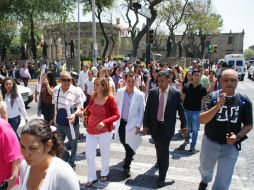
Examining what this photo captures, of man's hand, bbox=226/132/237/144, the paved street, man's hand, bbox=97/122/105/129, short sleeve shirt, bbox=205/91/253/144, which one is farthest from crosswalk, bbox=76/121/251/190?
man's hand, bbox=226/132/237/144

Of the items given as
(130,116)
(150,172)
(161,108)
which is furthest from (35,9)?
(161,108)

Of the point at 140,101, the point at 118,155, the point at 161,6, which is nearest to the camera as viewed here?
the point at 140,101

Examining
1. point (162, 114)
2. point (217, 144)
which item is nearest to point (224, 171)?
point (217, 144)

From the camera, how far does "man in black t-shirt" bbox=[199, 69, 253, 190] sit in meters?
3.81

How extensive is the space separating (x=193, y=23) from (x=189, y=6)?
7181 millimetres

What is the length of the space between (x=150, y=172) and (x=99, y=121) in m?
1.47

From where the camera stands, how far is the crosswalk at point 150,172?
5371 millimetres

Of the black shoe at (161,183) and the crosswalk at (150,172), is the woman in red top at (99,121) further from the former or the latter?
the black shoe at (161,183)

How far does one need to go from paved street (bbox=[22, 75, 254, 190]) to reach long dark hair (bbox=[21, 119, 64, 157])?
10.3ft

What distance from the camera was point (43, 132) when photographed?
2.19 meters

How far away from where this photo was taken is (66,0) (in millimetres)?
34844

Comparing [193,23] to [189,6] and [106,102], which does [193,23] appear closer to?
[189,6]

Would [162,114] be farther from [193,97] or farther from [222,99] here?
[193,97]

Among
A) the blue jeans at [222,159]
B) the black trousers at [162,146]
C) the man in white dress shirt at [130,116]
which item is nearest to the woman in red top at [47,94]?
the man in white dress shirt at [130,116]
